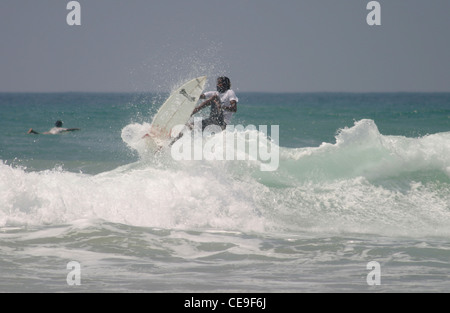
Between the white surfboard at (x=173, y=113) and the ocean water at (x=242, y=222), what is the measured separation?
0.36 meters

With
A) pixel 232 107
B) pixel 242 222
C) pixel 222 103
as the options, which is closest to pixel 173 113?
pixel 222 103

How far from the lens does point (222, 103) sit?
35.6 feet

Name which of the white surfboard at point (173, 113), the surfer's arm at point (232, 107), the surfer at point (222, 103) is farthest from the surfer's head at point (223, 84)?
the white surfboard at point (173, 113)

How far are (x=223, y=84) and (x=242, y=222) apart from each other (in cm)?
347

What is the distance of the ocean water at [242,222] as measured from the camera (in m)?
5.84

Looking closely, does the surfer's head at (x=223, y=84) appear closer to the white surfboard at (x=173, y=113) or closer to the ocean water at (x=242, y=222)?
the white surfboard at (x=173, y=113)

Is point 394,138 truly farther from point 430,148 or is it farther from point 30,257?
point 30,257

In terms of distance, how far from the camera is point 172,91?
38.6 feet

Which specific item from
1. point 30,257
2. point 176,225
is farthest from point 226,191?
point 30,257

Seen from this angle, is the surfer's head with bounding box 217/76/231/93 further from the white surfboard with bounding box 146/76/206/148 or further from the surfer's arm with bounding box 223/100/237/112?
the white surfboard with bounding box 146/76/206/148

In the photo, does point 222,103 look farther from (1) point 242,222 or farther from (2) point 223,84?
(1) point 242,222


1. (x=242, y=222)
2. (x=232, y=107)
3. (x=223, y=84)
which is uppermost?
(x=223, y=84)
